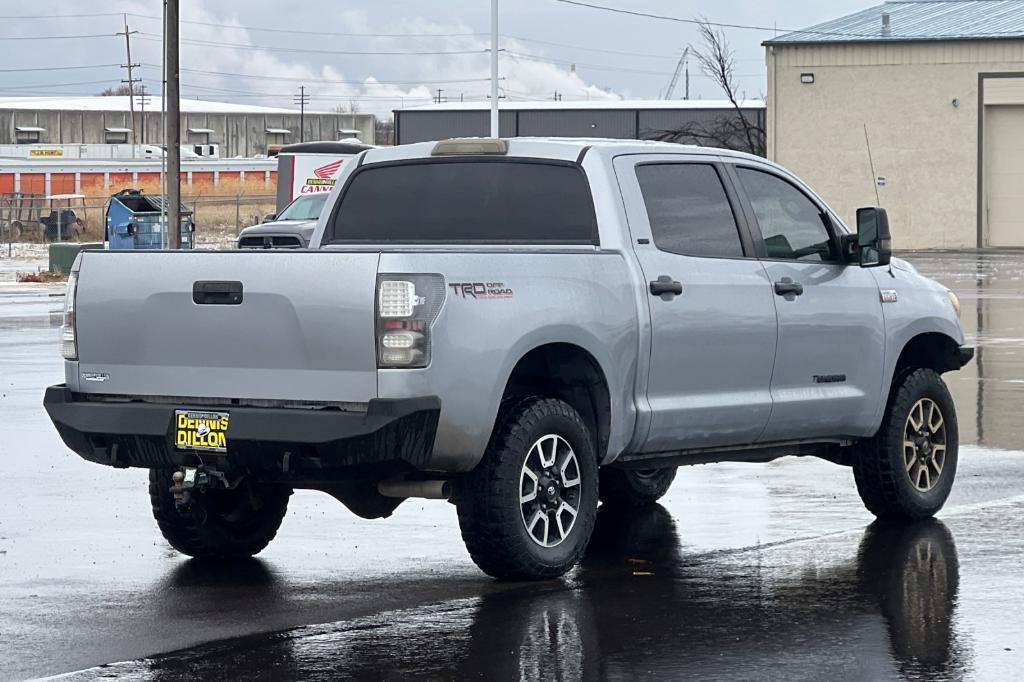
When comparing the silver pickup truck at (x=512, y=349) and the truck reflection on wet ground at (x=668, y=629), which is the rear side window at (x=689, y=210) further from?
the truck reflection on wet ground at (x=668, y=629)

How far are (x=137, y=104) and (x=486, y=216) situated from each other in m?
140

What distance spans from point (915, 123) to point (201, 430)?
4758cm

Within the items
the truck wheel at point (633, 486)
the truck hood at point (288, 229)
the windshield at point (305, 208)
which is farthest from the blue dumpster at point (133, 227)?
the truck wheel at point (633, 486)

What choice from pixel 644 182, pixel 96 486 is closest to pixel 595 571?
pixel 644 182

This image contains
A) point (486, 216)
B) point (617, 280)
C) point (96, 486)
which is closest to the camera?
point (617, 280)

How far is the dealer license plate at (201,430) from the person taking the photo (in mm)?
7820

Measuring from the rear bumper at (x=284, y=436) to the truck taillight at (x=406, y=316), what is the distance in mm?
175

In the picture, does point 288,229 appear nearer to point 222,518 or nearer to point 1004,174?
point 222,518

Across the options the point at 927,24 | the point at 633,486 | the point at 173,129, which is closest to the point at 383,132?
the point at 927,24

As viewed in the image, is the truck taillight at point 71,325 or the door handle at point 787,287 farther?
the door handle at point 787,287

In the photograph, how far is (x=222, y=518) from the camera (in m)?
8.98

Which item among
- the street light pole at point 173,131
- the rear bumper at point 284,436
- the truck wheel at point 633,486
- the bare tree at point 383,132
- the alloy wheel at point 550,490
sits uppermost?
the bare tree at point 383,132

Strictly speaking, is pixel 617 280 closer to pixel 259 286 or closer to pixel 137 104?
pixel 259 286

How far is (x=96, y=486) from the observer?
452 inches
